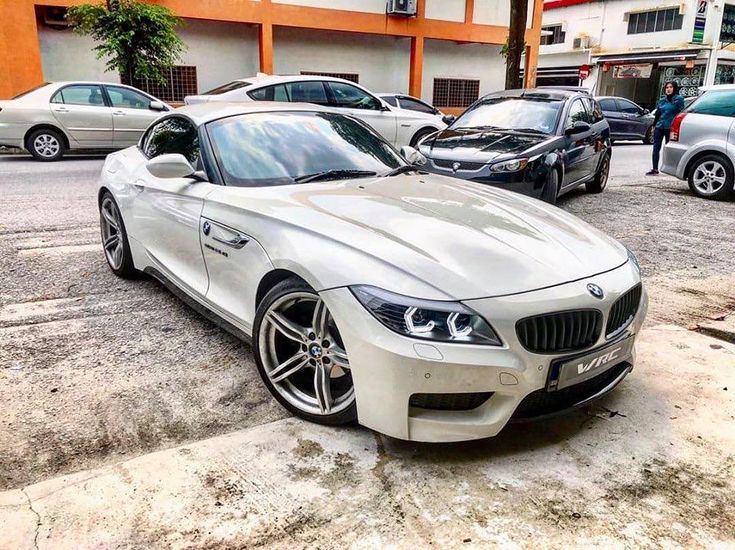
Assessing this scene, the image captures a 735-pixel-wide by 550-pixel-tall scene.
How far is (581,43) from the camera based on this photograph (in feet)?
113

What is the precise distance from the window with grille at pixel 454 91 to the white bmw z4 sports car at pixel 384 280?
20.7 metres

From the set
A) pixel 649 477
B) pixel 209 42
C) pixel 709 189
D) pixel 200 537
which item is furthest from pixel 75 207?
pixel 209 42

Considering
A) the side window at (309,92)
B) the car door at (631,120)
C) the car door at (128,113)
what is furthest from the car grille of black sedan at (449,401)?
the car door at (631,120)

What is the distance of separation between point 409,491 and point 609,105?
20.5 metres

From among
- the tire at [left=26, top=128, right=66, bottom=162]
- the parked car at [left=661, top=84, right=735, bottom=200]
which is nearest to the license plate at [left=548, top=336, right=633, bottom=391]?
the parked car at [left=661, top=84, right=735, bottom=200]

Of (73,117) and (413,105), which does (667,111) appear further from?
(73,117)

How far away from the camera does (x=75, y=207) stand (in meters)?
7.99

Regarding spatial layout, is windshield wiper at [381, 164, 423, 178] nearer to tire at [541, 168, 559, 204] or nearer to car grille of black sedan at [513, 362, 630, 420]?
car grille of black sedan at [513, 362, 630, 420]

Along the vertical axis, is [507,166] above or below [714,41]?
below

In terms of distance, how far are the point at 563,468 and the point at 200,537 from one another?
4.92 feet

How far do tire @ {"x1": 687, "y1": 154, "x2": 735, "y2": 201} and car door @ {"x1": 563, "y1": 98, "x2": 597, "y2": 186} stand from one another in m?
1.74

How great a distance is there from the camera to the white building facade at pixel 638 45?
29609 mm

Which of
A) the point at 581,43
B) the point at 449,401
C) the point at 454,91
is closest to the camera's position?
the point at 449,401

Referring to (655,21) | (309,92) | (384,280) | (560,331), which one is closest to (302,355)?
(384,280)
